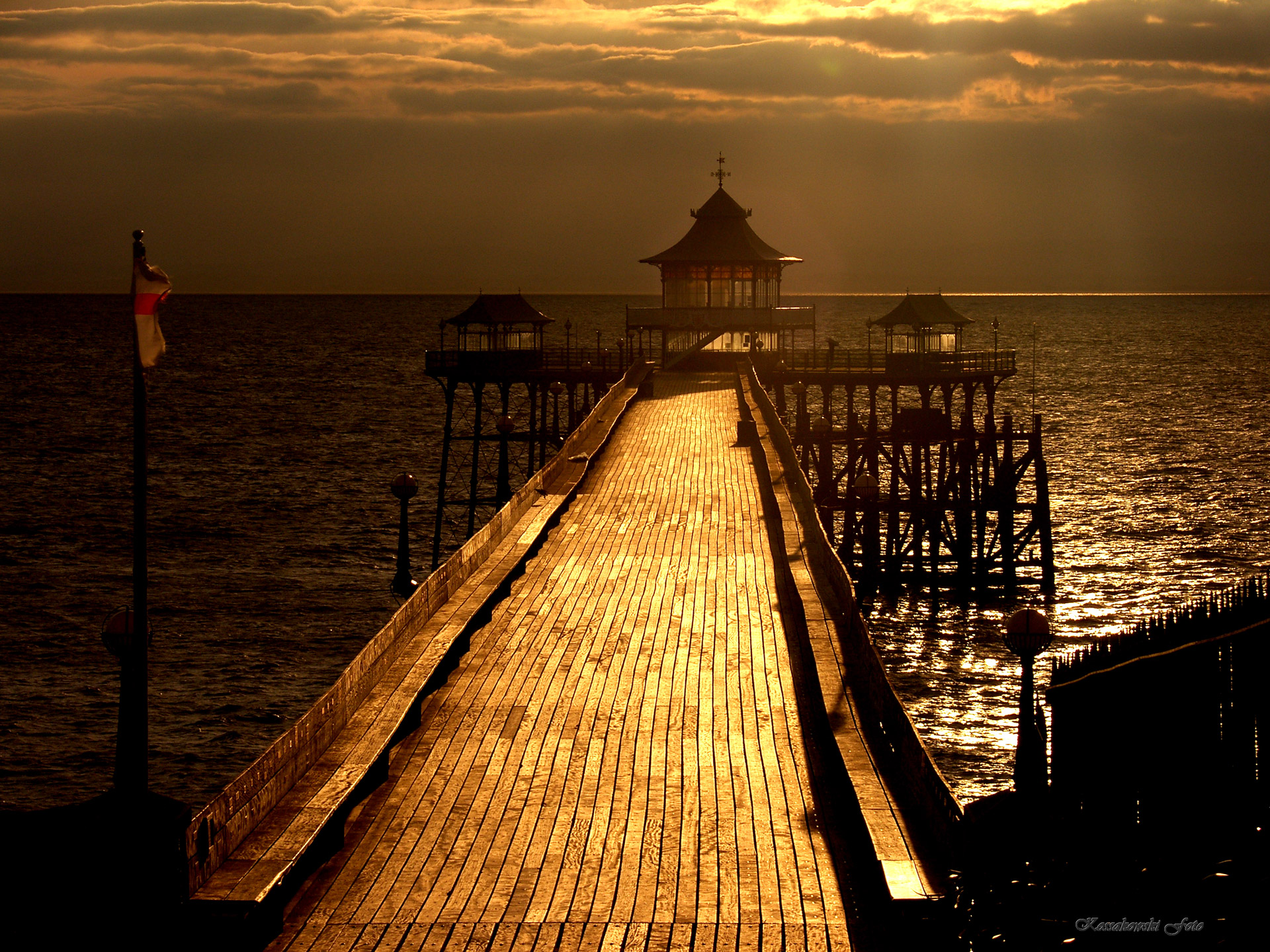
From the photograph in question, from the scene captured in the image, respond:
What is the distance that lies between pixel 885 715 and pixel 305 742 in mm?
4324

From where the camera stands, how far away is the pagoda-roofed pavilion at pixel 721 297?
51.7 meters

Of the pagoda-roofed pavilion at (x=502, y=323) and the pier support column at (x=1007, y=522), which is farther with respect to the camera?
the pagoda-roofed pavilion at (x=502, y=323)

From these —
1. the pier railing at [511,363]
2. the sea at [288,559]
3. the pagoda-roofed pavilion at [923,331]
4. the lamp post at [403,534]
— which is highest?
the pagoda-roofed pavilion at [923,331]

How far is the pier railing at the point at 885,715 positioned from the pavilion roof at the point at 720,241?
37057mm

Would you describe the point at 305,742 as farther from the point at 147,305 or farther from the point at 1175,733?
the point at 1175,733

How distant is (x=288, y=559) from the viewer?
41.5 m

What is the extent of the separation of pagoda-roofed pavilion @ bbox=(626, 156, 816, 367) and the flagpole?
39.5 metres

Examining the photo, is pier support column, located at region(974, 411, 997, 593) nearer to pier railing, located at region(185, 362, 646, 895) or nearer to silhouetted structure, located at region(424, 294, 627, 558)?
silhouetted structure, located at region(424, 294, 627, 558)

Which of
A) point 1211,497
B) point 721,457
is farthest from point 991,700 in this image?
point 1211,497

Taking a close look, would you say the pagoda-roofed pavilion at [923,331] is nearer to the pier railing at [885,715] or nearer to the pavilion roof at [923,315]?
the pavilion roof at [923,315]

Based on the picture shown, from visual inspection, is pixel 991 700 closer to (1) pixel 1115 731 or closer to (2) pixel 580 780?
(1) pixel 1115 731

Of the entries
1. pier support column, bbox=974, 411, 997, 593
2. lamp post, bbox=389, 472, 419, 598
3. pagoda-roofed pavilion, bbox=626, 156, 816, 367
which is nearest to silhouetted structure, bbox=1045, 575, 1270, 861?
lamp post, bbox=389, 472, 419, 598

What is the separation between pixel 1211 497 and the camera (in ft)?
180

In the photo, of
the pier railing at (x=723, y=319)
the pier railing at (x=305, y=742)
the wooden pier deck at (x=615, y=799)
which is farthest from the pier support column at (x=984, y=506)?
the pier railing at (x=305, y=742)
